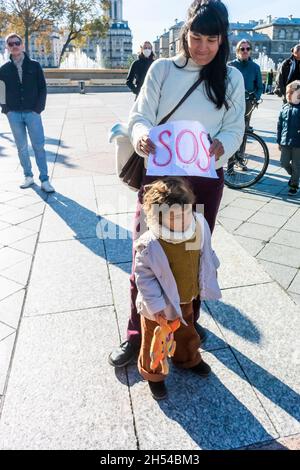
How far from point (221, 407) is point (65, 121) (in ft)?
34.7

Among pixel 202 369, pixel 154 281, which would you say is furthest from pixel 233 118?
pixel 202 369

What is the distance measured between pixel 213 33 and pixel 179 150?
1.83 feet

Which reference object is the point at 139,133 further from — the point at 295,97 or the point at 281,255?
the point at 295,97

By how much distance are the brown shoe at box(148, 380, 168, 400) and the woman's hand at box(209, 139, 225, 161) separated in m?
1.25

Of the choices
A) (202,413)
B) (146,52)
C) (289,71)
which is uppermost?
(146,52)

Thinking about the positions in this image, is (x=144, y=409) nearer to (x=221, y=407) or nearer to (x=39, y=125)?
(x=221, y=407)

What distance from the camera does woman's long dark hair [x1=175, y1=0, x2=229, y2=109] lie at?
5.56ft

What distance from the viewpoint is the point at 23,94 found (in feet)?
16.4

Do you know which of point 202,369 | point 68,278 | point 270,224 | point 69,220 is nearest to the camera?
point 202,369

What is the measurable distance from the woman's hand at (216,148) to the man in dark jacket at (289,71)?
15.9 feet

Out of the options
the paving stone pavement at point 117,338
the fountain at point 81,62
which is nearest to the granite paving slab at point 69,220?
the paving stone pavement at point 117,338

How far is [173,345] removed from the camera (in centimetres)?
197

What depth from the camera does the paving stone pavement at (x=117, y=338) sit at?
1.82 m
